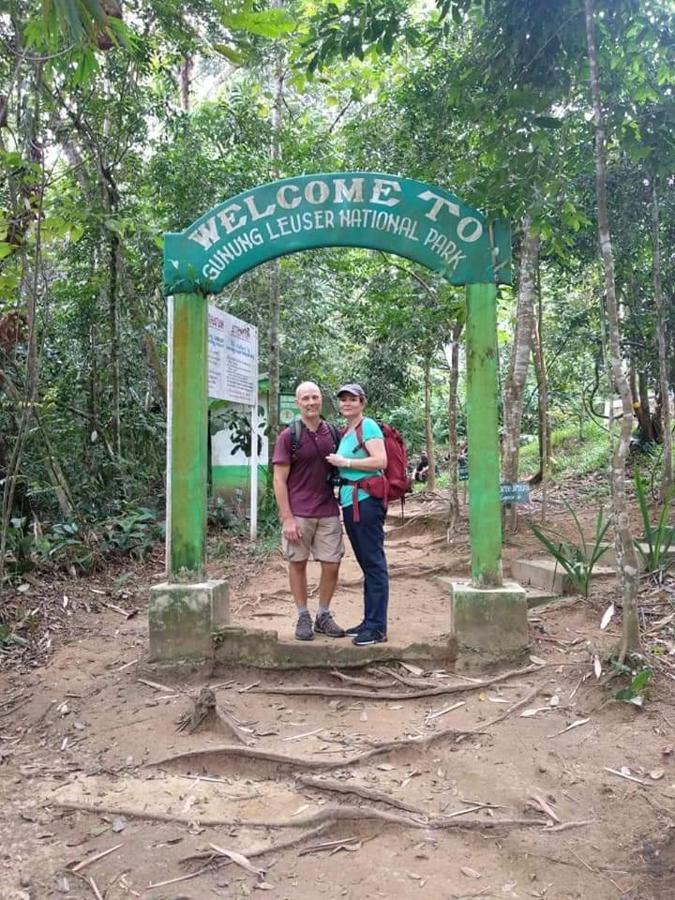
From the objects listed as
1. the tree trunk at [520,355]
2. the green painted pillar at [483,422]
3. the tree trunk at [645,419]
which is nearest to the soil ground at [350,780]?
the green painted pillar at [483,422]

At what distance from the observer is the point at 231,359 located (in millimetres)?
6852

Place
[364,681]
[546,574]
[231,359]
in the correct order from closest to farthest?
1. [364,681]
2. [546,574]
3. [231,359]

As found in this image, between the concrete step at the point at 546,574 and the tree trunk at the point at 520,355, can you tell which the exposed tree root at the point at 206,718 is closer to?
the concrete step at the point at 546,574

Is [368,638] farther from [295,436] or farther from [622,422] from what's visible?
[622,422]

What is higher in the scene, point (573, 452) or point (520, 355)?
point (520, 355)

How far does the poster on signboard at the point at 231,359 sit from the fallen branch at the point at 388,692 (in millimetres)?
2559

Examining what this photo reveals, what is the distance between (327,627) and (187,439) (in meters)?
1.67

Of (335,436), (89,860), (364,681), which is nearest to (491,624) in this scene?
(364,681)

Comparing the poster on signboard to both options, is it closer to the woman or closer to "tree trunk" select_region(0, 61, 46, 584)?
"tree trunk" select_region(0, 61, 46, 584)

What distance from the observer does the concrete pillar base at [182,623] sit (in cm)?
464

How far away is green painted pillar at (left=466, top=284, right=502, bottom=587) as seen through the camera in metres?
4.77

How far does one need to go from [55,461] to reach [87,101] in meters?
3.81

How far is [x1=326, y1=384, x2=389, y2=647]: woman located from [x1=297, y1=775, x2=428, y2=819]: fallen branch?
1359mm

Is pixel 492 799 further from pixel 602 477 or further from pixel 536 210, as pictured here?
pixel 602 477
